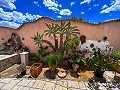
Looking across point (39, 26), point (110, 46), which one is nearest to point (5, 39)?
point (39, 26)

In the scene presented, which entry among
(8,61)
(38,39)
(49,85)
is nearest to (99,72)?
(49,85)

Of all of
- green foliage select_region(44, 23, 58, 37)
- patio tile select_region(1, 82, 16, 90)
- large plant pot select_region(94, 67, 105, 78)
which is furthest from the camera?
green foliage select_region(44, 23, 58, 37)

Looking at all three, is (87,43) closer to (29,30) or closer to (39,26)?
(39,26)

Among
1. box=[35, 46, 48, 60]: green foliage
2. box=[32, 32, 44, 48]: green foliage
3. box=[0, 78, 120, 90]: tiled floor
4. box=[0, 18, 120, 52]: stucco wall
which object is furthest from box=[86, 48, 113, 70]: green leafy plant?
box=[32, 32, 44, 48]: green foliage

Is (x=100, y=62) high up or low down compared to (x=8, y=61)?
up

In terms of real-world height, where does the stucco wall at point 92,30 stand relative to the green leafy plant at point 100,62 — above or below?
above

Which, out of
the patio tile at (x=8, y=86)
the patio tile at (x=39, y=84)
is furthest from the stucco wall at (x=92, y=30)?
the patio tile at (x=8, y=86)

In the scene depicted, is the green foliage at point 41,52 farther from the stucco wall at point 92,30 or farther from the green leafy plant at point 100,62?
the green leafy plant at point 100,62

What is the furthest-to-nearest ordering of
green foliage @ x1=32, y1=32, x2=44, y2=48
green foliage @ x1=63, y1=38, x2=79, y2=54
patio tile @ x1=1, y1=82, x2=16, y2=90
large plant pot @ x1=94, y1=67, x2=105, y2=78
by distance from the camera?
green foliage @ x1=32, y1=32, x2=44, y2=48, green foliage @ x1=63, y1=38, x2=79, y2=54, large plant pot @ x1=94, y1=67, x2=105, y2=78, patio tile @ x1=1, y1=82, x2=16, y2=90

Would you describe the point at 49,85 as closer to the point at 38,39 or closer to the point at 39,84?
the point at 39,84

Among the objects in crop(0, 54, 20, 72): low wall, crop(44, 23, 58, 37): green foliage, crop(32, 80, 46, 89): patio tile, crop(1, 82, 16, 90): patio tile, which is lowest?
crop(32, 80, 46, 89): patio tile

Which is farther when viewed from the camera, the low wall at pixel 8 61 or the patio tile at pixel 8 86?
the low wall at pixel 8 61

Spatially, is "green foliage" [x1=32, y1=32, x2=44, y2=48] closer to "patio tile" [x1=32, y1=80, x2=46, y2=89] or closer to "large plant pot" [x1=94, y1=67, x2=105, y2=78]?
"patio tile" [x1=32, y1=80, x2=46, y2=89]

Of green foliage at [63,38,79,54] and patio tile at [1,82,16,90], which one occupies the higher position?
green foliage at [63,38,79,54]
